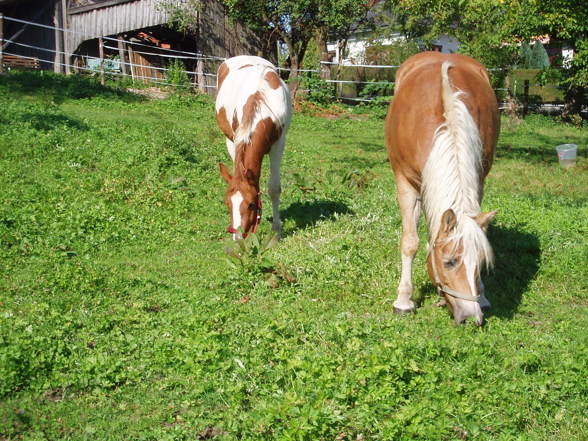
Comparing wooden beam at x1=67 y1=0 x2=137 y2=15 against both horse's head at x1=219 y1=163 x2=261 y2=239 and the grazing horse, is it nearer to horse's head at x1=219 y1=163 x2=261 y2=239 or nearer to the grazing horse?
the grazing horse

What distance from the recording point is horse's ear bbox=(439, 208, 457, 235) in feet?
14.4

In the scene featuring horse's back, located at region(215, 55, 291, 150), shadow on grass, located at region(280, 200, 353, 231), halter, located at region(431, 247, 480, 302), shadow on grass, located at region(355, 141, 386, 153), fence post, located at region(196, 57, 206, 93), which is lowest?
shadow on grass, located at region(280, 200, 353, 231)

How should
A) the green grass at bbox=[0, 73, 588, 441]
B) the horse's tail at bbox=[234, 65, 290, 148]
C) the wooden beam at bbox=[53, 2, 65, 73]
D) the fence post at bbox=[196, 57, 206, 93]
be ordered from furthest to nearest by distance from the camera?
1. the fence post at bbox=[196, 57, 206, 93]
2. the wooden beam at bbox=[53, 2, 65, 73]
3. the horse's tail at bbox=[234, 65, 290, 148]
4. the green grass at bbox=[0, 73, 588, 441]

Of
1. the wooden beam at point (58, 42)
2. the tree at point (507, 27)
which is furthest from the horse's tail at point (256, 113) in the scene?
the wooden beam at point (58, 42)

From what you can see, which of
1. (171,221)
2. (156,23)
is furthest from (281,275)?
(156,23)

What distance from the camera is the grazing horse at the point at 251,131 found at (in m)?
6.78

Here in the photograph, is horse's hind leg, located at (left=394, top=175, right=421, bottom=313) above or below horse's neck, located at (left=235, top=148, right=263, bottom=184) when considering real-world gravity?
below

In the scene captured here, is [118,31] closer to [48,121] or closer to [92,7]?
[92,7]

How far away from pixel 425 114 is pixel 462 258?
131cm

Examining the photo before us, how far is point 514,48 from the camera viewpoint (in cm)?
1736

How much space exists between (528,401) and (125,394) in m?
2.46

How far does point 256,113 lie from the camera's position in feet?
23.6

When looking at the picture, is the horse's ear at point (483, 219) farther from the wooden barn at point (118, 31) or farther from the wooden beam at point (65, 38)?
the wooden beam at point (65, 38)

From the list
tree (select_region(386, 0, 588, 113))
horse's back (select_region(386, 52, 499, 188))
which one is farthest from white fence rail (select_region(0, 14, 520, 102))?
horse's back (select_region(386, 52, 499, 188))
